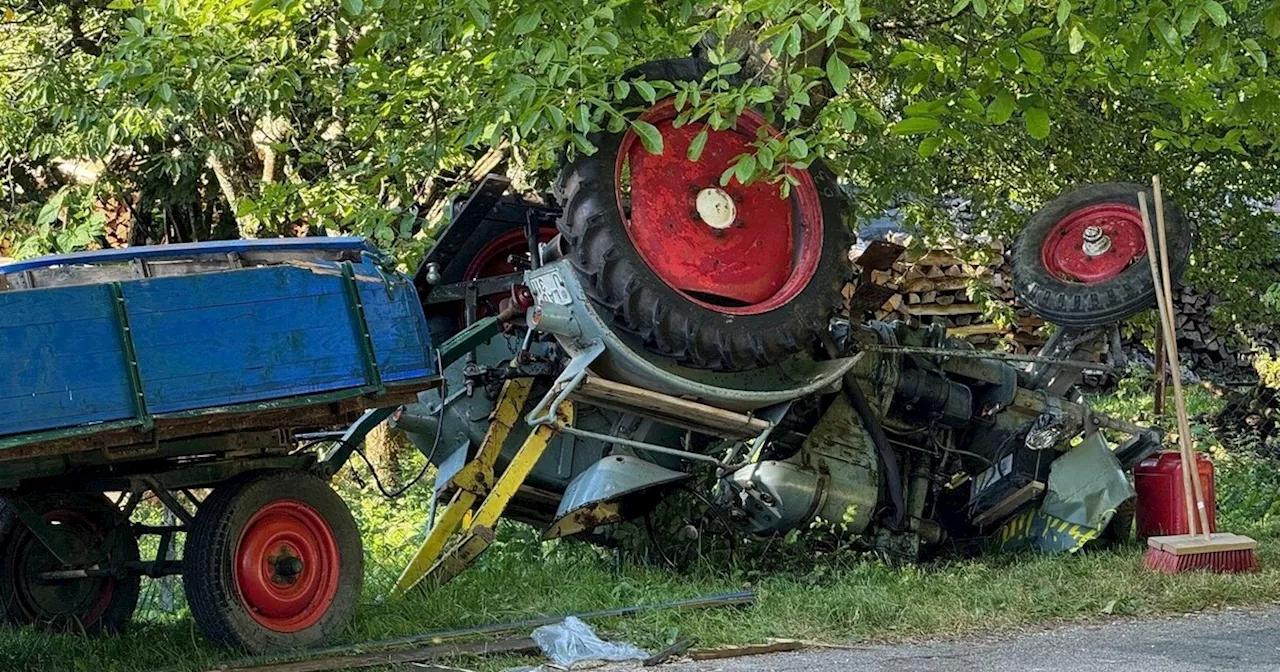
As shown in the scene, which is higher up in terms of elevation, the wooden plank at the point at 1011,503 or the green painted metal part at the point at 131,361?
the green painted metal part at the point at 131,361

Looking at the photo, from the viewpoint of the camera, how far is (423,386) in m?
6.35

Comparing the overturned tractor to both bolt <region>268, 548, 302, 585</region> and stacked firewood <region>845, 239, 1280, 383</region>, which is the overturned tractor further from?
stacked firewood <region>845, 239, 1280, 383</region>

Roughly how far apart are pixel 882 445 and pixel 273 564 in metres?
3.40

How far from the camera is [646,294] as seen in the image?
696 centimetres

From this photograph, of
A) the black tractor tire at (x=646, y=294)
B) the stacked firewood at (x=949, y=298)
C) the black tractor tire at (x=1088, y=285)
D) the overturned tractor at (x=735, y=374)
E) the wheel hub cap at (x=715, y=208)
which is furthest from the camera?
the stacked firewood at (x=949, y=298)

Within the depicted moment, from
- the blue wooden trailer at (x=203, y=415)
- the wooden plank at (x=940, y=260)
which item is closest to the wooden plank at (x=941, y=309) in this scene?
the wooden plank at (x=940, y=260)

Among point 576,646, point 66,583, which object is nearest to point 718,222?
point 576,646

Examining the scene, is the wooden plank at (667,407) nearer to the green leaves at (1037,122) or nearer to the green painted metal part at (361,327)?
the green painted metal part at (361,327)

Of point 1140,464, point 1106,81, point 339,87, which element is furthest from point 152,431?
point 1106,81

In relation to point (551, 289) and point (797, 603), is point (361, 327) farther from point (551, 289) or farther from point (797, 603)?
point (797, 603)

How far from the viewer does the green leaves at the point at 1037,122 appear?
617cm

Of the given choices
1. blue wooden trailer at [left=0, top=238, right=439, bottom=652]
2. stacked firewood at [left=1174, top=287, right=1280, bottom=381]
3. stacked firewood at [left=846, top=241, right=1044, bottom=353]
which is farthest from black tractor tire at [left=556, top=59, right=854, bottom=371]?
stacked firewood at [left=1174, top=287, right=1280, bottom=381]

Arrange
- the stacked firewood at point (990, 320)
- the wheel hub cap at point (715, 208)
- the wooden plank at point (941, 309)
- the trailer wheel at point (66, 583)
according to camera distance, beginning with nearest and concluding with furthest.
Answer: the trailer wheel at point (66, 583) < the wheel hub cap at point (715, 208) < the stacked firewood at point (990, 320) < the wooden plank at point (941, 309)

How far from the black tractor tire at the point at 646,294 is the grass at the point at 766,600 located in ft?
3.90
